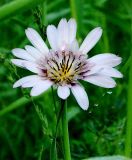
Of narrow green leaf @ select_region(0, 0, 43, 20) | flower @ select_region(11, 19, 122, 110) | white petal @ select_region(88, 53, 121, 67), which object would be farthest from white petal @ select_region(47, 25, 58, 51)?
narrow green leaf @ select_region(0, 0, 43, 20)

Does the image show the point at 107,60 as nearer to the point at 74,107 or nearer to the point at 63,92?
the point at 63,92

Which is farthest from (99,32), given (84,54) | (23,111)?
(23,111)

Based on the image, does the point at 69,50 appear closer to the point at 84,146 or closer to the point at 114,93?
the point at 84,146

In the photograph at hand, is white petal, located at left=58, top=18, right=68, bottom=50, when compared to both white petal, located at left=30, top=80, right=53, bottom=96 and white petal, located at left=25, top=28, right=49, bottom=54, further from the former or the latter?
white petal, located at left=30, top=80, right=53, bottom=96

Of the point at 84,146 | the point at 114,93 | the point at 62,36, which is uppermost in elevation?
the point at 62,36

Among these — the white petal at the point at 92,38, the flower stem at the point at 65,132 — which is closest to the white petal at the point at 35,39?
the white petal at the point at 92,38
